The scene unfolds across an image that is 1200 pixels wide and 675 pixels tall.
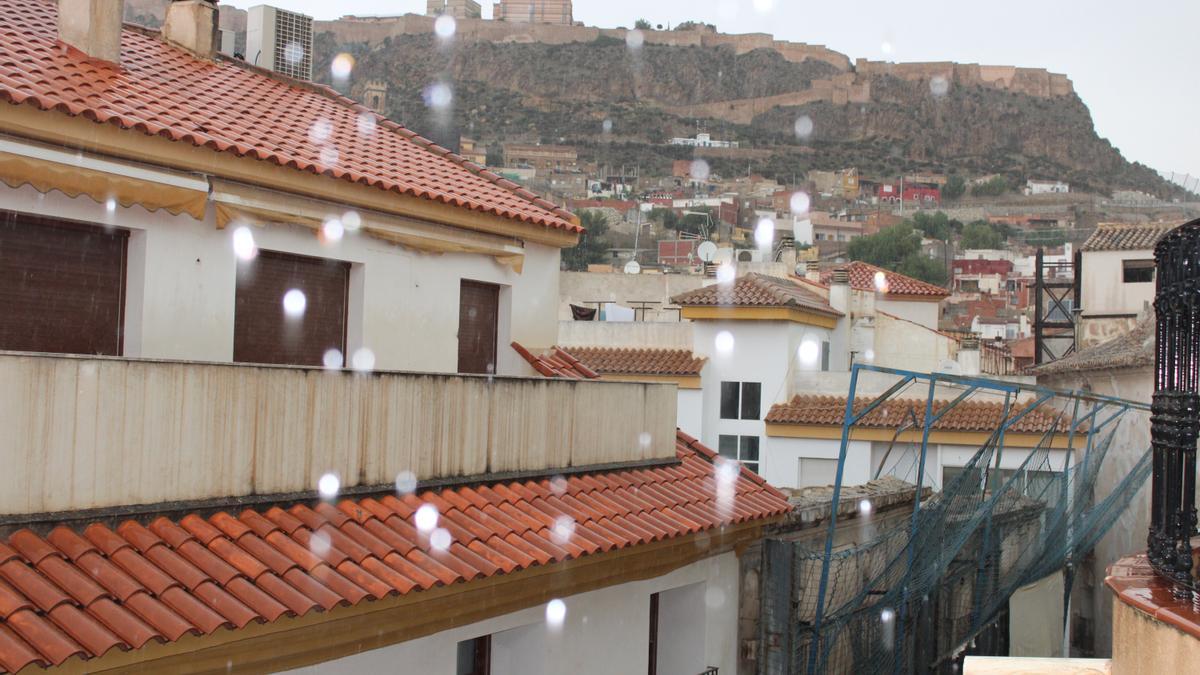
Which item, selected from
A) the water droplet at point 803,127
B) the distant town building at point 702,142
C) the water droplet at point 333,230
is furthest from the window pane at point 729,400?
the water droplet at point 803,127

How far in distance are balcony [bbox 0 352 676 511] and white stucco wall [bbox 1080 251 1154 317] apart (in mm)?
29595

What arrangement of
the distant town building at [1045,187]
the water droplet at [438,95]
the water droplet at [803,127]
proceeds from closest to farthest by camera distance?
the distant town building at [1045,187] < the water droplet at [438,95] < the water droplet at [803,127]

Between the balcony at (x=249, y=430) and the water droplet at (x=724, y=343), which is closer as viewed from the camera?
the balcony at (x=249, y=430)

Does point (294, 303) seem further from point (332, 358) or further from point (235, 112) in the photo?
point (235, 112)

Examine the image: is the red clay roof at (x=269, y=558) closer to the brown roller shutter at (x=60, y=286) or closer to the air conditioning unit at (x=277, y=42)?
the brown roller shutter at (x=60, y=286)

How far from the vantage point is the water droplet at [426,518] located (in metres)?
7.90

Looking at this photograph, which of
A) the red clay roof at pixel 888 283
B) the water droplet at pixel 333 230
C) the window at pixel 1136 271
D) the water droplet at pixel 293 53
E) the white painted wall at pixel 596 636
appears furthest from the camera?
the red clay roof at pixel 888 283

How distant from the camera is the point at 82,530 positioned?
242 inches

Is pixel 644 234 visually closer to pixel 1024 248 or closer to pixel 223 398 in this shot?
pixel 1024 248

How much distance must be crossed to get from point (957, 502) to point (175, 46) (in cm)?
1017

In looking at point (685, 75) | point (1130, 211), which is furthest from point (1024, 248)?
point (685, 75)

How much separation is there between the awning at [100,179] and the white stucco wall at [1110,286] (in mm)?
32396

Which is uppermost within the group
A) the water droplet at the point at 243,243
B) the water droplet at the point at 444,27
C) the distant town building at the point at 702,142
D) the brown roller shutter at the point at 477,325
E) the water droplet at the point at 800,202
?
the water droplet at the point at 444,27

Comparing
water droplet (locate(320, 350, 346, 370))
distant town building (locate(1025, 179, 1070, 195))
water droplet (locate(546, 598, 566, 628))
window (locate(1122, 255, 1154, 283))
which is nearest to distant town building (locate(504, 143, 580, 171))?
distant town building (locate(1025, 179, 1070, 195))
